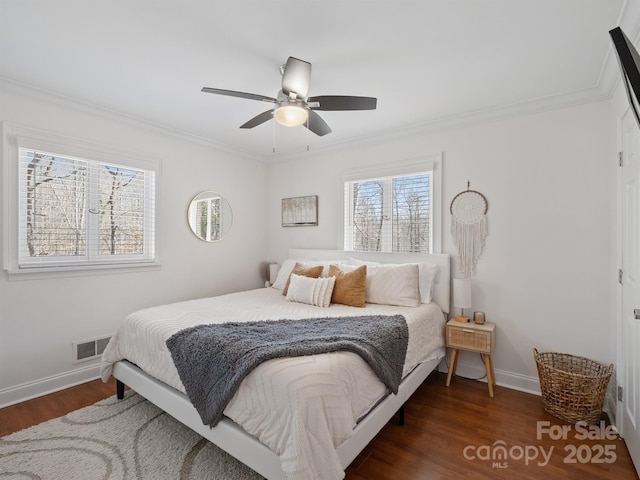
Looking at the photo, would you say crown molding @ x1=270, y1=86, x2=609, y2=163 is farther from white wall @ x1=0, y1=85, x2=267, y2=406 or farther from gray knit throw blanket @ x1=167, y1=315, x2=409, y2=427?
gray knit throw blanket @ x1=167, y1=315, x2=409, y2=427

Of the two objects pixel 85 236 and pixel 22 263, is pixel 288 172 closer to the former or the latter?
pixel 85 236

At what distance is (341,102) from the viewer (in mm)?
2119

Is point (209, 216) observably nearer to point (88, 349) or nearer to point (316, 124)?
point (88, 349)

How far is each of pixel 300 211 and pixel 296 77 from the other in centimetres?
242

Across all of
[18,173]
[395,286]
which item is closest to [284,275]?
[395,286]

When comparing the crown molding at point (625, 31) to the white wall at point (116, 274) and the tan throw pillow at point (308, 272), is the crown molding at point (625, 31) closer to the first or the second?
the tan throw pillow at point (308, 272)

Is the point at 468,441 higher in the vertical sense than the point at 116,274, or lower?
Result: lower

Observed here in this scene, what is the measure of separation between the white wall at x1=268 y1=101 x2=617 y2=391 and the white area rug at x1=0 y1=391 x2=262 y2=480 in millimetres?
2397

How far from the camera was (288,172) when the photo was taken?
446 cm

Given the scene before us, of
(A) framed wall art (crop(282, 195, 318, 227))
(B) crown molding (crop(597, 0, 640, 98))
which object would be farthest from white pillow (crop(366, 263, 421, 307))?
(B) crown molding (crop(597, 0, 640, 98))

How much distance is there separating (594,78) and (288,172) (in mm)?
3301

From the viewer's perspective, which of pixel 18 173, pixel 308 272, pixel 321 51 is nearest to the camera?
pixel 321 51

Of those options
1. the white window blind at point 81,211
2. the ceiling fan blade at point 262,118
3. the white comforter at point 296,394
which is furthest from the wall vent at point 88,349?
the ceiling fan blade at point 262,118

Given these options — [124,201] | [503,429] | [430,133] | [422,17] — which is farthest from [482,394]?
[124,201]
